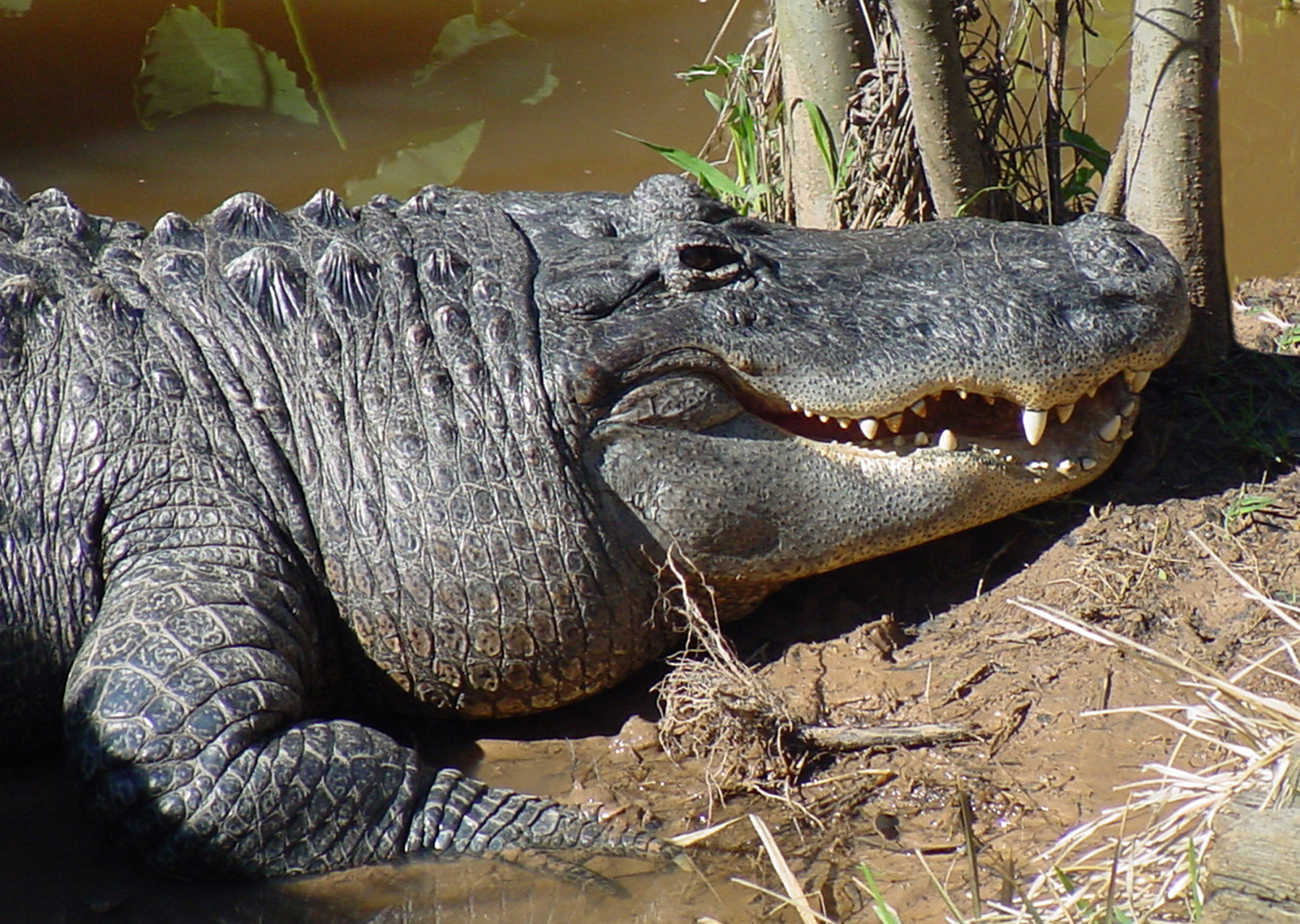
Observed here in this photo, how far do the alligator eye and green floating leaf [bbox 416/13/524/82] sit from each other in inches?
184

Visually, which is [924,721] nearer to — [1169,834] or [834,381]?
[834,381]

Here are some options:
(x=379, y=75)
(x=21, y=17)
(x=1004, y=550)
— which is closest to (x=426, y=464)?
(x=1004, y=550)

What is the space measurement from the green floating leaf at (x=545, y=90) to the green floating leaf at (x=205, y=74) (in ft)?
3.56

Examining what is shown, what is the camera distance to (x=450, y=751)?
11.4ft

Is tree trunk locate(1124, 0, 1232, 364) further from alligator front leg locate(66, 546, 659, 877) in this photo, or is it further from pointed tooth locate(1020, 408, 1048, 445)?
alligator front leg locate(66, 546, 659, 877)

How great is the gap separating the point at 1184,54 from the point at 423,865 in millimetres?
2854

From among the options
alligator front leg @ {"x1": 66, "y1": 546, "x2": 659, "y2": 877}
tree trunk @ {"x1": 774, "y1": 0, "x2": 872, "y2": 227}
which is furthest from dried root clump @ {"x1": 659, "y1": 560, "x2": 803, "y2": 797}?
tree trunk @ {"x1": 774, "y1": 0, "x2": 872, "y2": 227}

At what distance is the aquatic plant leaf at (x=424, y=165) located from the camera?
251 inches

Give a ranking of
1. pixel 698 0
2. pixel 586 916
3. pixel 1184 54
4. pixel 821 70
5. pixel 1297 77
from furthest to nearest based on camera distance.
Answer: pixel 698 0 < pixel 1297 77 < pixel 821 70 < pixel 1184 54 < pixel 586 916

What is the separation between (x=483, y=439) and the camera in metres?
3.28

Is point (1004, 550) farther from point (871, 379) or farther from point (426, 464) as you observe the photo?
point (426, 464)

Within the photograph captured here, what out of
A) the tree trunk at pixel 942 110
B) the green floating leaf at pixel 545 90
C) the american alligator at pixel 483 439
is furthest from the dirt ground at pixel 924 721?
the green floating leaf at pixel 545 90

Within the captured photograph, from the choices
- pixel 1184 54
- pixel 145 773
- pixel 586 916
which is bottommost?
pixel 586 916

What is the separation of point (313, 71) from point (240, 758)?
5517 mm
